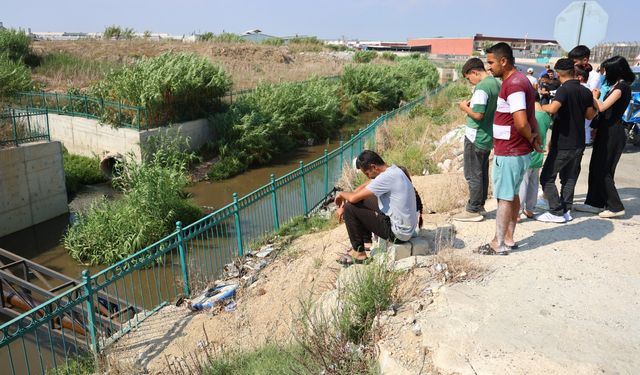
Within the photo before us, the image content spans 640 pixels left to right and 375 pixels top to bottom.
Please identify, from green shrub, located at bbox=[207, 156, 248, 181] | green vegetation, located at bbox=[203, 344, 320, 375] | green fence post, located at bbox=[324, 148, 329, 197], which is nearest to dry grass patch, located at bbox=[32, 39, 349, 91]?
green shrub, located at bbox=[207, 156, 248, 181]

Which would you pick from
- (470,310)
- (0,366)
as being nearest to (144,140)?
(0,366)

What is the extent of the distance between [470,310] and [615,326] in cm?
101

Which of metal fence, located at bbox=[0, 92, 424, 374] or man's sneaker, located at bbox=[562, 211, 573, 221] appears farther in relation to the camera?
man's sneaker, located at bbox=[562, 211, 573, 221]

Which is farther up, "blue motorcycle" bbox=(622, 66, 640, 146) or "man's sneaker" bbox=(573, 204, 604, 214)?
"blue motorcycle" bbox=(622, 66, 640, 146)

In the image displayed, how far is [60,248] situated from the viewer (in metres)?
9.93

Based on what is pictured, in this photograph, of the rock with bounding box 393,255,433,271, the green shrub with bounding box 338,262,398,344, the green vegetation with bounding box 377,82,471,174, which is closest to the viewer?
the green shrub with bounding box 338,262,398,344

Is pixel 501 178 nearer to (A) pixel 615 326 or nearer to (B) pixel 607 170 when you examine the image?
(A) pixel 615 326

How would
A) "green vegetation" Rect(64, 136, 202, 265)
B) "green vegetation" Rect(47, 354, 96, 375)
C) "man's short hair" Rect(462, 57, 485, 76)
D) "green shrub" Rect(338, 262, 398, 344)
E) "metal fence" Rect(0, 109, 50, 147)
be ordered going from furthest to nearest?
1. "metal fence" Rect(0, 109, 50, 147)
2. "green vegetation" Rect(64, 136, 202, 265)
3. "man's short hair" Rect(462, 57, 485, 76)
4. "green vegetation" Rect(47, 354, 96, 375)
5. "green shrub" Rect(338, 262, 398, 344)

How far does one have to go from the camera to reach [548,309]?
375 cm

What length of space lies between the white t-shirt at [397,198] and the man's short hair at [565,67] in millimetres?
2052

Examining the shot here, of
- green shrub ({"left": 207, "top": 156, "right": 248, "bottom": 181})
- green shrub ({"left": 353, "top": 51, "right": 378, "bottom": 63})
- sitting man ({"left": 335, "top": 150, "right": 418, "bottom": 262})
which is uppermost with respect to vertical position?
green shrub ({"left": 353, "top": 51, "right": 378, "bottom": 63})

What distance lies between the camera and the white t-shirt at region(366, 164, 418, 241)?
4.62 metres

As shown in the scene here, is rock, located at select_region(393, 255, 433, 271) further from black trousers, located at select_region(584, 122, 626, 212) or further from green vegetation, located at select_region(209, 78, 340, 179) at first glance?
green vegetation, located at select_region(209, 78, 340, 179)

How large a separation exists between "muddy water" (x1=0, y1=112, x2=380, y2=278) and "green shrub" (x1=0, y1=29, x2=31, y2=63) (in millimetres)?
16917
